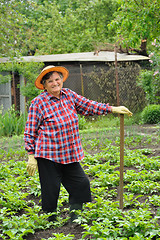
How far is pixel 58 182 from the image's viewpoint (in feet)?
12.4

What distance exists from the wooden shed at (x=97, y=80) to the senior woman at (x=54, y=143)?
9.04m

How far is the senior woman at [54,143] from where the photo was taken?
12.0 feet

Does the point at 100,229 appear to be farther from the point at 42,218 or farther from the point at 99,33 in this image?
the point at 99,33

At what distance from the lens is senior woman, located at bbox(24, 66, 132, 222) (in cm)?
365

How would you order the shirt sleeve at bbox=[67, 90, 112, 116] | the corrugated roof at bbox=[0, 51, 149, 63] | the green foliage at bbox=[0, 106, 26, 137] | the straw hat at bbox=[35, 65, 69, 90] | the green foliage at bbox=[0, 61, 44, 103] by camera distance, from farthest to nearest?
the corrugated roof at bbox=[0, 51, 149, 63] → the green foliage at bbox=[0, 61, 44, 103] → the green foliage at bbox=[0, 106, 26, 137] → the shirt sleeve at bbox=[67, 90, 112, 116] → the straw hat at bbox=[35, 65, 69, 90]

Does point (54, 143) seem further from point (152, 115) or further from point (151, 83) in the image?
point (151, 83)

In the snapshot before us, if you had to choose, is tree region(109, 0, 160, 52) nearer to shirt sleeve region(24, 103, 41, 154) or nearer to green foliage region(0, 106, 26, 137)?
green foliage region(0, 106, 26, 137)

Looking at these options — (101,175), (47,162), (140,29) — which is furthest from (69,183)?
(140,29)

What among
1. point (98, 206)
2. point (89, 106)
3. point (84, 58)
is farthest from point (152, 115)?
point (98, 206)

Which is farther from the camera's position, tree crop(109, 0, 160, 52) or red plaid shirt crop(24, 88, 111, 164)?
tree crop(109, 0, 160, 52)

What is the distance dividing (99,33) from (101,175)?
17.1m

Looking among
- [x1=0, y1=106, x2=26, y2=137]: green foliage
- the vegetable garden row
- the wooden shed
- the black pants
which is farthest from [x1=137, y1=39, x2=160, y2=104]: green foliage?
the black pants

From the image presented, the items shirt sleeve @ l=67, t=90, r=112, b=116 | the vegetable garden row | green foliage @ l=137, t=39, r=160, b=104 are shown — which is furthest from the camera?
green foliage @ l=137, t=39, r=160, b=104

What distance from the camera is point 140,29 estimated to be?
7773mm
